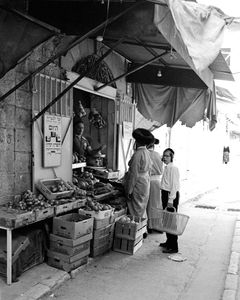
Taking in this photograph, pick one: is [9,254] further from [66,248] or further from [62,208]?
[62,208]

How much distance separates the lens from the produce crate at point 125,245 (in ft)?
18.3

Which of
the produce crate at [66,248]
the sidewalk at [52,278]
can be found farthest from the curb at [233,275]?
the produce crate at [66,248]

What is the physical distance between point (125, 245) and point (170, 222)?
34.8 inches

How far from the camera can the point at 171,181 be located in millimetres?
5883

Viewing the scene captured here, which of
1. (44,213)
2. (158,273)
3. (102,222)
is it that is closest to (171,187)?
(102,222)

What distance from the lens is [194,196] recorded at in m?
12.2

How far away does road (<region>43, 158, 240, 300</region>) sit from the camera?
→ 424cm

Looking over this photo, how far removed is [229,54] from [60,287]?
5.65 metres

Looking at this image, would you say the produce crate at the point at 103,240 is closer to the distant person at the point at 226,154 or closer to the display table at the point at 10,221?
the display table at the point at 10,221

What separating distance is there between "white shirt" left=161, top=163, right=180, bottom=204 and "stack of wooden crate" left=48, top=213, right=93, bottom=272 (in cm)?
173

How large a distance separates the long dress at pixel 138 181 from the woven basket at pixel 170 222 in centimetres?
52

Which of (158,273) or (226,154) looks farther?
(226,154)

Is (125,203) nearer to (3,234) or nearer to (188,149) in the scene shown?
(3,234)

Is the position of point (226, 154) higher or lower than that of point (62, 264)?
higher
